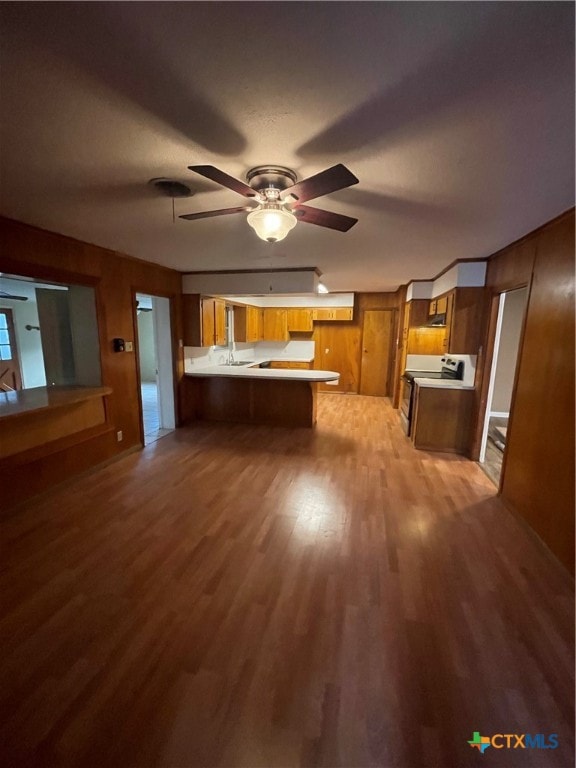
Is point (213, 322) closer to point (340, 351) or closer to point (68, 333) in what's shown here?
point (68, 333)

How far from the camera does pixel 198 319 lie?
4996 millimetres

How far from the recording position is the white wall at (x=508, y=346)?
515 centimetres

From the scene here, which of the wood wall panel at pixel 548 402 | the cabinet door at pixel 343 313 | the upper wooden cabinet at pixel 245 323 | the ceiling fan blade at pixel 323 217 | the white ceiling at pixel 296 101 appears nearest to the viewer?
the white ceiling at pixel 296 101

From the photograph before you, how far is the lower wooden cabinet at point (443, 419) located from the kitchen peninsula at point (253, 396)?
1463 mm

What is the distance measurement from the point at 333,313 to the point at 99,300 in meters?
4.85

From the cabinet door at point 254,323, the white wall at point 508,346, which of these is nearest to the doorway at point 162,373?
the cabinet door at point 254,323

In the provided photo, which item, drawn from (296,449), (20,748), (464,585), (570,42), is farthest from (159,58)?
(296,449)

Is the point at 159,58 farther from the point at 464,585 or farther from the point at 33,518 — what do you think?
the point at 33,518

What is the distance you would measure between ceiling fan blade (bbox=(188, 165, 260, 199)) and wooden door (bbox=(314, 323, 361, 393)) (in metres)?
5.89

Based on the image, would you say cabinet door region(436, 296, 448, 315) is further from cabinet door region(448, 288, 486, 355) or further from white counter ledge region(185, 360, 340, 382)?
white counter ledge region(185, 360, 340, 382)

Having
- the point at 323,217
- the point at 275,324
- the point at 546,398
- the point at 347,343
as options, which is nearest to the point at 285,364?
the point at 275,324

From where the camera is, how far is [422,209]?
2160 mm

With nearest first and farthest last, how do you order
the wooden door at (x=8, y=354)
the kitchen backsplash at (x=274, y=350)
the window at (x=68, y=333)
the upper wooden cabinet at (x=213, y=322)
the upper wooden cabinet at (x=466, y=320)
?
the window at (x=68, y=333), the upper wooden cabinet at (x=466, y=320), the upper wooden cabinet at (x=213, y=322), the wooden door at (x=8, y=354), the kitchen backsplash at (x=274, y=350)
